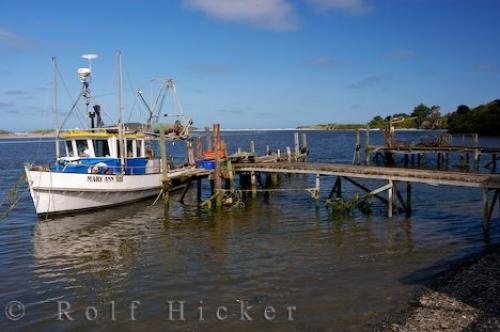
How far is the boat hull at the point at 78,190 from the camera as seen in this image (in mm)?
22016

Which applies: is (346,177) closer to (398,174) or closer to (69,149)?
(398,174)

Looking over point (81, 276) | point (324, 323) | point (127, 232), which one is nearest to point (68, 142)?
point (127, 232)

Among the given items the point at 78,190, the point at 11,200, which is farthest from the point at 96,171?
the point at 11,200

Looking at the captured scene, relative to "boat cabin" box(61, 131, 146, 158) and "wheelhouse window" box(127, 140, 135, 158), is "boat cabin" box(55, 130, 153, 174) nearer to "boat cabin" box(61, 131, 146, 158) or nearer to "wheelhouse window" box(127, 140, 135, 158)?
"boat cabin" box(61, 131, 146, 158)

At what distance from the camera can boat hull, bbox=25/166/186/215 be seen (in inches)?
867

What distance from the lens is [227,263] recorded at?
14969 mm

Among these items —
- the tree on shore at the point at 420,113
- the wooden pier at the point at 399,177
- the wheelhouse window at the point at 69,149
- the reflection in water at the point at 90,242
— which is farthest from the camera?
the tree on shore at the point at 420,113

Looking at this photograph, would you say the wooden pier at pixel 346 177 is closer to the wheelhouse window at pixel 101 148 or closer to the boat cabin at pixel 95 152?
the boat cabin at pixel 95 152

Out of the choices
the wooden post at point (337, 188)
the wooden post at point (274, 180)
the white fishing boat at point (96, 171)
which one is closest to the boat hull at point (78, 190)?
the white fishing boat at point (96, 171)

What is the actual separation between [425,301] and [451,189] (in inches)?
803

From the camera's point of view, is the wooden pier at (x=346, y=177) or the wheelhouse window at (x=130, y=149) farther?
the wheelhouse window at (x=130, y=149)

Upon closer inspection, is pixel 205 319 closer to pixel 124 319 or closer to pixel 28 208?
pixel 124 319
